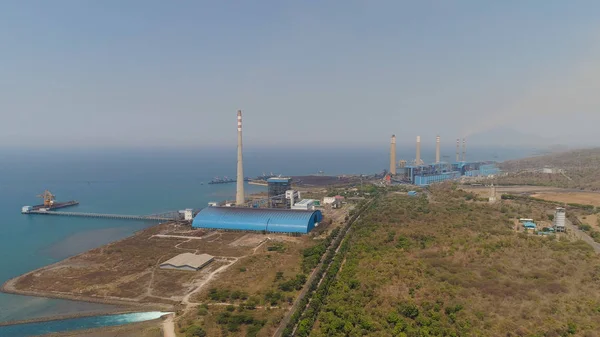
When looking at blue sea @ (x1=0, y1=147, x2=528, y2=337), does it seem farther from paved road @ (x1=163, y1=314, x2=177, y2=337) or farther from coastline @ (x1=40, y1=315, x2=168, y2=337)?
paved road @ (x1=163, y1=314, x2=177, y2=337)

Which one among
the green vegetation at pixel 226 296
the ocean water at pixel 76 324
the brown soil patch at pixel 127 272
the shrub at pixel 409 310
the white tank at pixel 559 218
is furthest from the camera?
the white tank at pixel 559 218

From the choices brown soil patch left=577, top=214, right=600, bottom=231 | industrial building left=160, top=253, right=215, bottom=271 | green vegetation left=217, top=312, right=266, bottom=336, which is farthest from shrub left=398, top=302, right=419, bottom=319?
brown soil patch left=577, top=214, right=600, bottom=231

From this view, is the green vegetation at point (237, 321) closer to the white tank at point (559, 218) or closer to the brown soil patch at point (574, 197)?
the white tank at point (559, 218)

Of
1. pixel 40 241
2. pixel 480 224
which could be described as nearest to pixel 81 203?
pixel 40 241

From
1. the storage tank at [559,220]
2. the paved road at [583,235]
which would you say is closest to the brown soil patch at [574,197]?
the paved road at [583,235]

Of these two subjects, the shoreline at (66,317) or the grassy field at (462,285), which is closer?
the grassy field at (462,285)

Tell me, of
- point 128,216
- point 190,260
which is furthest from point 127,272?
point 128,216

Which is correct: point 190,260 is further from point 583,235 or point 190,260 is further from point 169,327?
point 583,235

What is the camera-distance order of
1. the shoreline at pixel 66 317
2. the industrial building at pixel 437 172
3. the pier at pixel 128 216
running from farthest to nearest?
the industrial building at pixel 437 172 → the pier at pixel 128 216 → the shoreline at pixel 66 317

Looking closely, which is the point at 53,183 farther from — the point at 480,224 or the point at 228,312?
the point at 480,224
